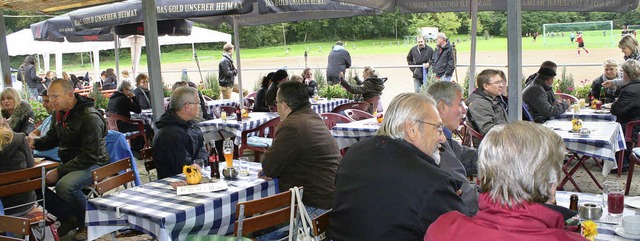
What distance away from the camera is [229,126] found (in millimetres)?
7332

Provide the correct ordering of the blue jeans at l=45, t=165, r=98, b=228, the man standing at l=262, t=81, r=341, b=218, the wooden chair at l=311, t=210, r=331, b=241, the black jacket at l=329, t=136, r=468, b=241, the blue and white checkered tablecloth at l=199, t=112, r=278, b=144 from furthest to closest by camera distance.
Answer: the blue and white checkered tablecloth at l=199, t=112, r=278, b=144 → the blue jeans at l=45, t=165, r=98, b=228 → the man standing at l=262, t=81, r=341, b=218 → the wooden chair at l=311, t=210, r=331, b=241 → the black jacket at l=329, t=136, r=468, b=241

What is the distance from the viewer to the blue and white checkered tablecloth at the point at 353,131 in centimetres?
626

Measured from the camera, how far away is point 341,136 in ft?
21.2

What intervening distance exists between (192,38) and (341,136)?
35.6 feet

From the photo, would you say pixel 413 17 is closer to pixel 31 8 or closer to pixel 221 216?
pixel 31 8

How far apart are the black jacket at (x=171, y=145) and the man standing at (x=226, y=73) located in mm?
8292

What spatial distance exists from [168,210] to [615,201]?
227 centimetres

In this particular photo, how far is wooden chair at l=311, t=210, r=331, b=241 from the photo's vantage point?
9.22 ft

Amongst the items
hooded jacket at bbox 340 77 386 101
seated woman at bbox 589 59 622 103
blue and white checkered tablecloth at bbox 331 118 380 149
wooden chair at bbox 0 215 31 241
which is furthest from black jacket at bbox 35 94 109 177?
seated woman at bbox 589 59 622 103

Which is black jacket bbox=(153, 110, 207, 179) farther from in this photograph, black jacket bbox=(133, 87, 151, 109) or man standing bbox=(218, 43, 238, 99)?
man standing bbox=(218, 43, 238, 99)

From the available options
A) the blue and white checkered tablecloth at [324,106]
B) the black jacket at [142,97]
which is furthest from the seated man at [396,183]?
the black jacket at [142,97]

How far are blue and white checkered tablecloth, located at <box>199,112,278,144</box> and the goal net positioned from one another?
3983 cm

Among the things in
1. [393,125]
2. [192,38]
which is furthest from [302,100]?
[192,38]

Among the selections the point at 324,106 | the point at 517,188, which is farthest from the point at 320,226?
the point at 324,106
